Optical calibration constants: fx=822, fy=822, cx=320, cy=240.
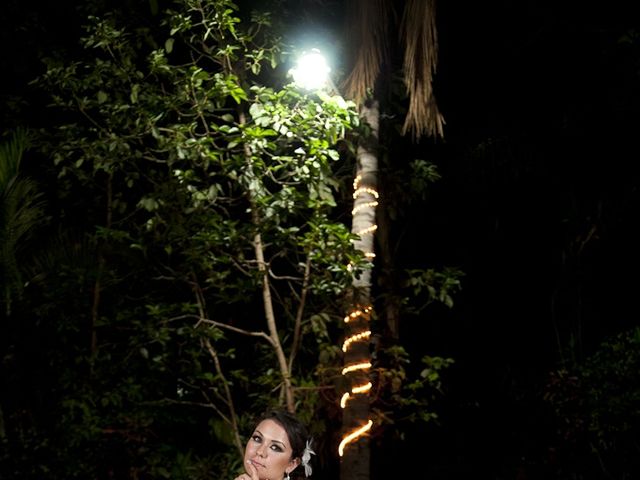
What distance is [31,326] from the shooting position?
895 cm

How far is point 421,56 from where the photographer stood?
624cm

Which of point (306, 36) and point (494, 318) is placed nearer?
point (306, 36)

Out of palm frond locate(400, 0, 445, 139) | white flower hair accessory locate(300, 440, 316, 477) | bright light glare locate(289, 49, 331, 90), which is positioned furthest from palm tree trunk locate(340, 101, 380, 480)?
white flower hair accessory locate(300, 440, 316, 477)

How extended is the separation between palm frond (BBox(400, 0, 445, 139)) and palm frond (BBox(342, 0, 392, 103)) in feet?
0.63

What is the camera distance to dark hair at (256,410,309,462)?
3.28 metres

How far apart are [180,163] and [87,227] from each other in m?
1.66

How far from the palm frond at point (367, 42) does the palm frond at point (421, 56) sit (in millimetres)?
191

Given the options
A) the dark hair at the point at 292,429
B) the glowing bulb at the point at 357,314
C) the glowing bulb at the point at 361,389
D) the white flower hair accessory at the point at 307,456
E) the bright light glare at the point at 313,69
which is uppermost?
the bright light glare at the point at 313,69

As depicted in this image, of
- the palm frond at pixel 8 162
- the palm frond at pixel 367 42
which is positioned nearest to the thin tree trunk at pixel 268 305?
the palm frond at pixel 367 42

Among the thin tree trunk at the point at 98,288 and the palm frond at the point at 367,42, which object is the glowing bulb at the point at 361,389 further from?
the thin tree trunk at the point at 98,288

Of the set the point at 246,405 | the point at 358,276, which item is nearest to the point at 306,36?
the point at 358,276

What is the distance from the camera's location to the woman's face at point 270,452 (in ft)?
10.5

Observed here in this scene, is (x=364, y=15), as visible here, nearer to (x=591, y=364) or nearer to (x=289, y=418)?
(x=289, y=418)

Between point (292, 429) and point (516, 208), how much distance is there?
8117mm
